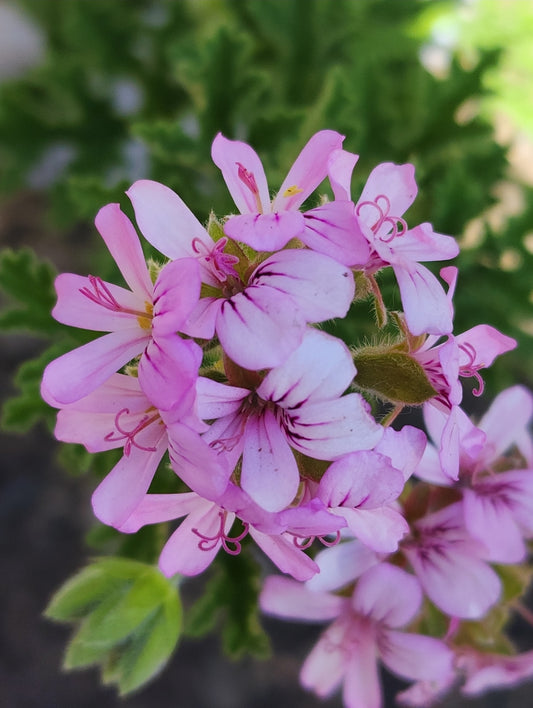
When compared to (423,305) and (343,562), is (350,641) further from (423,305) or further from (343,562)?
(423,305)

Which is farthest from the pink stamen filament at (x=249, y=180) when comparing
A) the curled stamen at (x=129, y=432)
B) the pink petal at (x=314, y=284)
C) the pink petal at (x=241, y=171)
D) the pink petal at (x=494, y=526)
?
the pink petal at (x=494, y=526)

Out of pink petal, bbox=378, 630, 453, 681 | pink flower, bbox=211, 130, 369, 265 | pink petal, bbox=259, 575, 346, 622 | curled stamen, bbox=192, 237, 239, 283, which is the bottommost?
pink petal, bbox=378, 630, 453, 681

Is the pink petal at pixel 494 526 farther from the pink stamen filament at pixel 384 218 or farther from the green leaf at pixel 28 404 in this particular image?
the green leaf at pixel 28 404

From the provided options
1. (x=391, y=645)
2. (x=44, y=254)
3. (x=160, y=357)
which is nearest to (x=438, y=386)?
(x=160, y=357)

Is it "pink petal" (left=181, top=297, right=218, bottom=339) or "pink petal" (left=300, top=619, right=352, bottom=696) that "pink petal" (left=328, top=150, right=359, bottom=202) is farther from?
"pink petal" (left=300, top=619, right=352, bottom=696)

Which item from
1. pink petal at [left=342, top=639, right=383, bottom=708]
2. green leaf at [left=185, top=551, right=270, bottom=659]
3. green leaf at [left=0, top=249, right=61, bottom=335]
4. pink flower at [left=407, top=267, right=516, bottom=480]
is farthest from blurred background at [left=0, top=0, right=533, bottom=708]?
pink petal at [left=342, top=639, right=383, bottom=708]

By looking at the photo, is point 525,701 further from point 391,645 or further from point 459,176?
point 459,176
